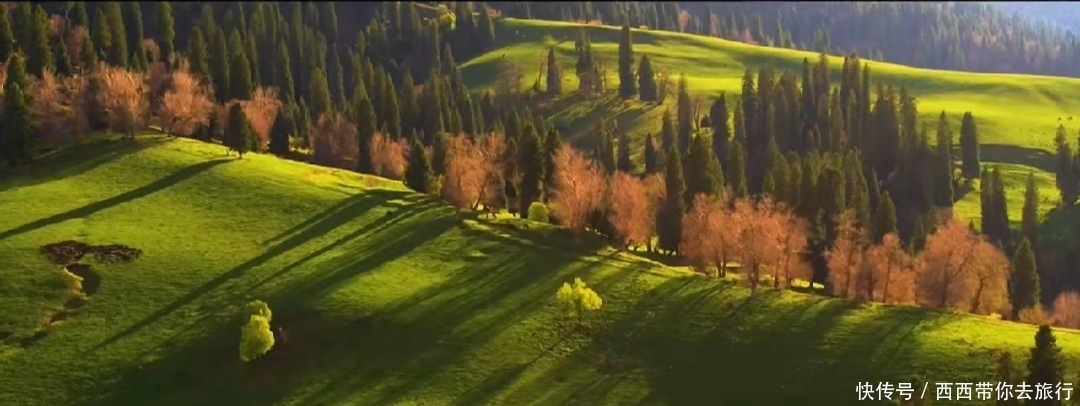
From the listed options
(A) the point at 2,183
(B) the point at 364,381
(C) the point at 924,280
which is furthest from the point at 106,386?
(C) the point at 924,280

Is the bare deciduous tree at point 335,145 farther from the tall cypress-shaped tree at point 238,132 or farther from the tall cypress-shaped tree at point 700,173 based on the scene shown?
the tall cypress-shaped tree at point 700,173

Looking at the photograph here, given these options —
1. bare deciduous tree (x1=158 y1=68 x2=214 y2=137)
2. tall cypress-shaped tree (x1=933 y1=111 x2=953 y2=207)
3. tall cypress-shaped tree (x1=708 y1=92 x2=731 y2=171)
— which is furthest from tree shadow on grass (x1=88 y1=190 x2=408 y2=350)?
tall cypress-shaped tree (x1=933 y1=111 x2=953 y2=207)

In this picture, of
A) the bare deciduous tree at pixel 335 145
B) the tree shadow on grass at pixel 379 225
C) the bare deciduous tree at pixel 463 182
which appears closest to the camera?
the tree shadow on grass at pixel 379 225

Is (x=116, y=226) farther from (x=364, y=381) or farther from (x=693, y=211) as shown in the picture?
(x=693, y=211)

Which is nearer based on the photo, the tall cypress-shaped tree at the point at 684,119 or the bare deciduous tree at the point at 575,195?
the bare deciduous tree at the point at 575,195

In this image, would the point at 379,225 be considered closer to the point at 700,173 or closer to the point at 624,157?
the point at 700,173

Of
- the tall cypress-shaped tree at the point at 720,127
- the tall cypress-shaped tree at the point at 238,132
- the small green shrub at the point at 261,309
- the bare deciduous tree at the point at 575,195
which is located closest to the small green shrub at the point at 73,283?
the small green shrub at the point at 261,309
